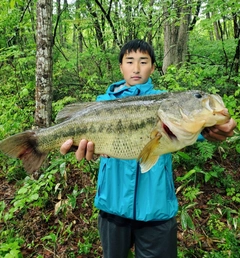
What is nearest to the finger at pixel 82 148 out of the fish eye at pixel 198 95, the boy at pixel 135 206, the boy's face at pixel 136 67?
the boy at pixel 135 206

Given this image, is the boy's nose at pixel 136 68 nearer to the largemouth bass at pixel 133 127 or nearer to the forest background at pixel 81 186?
the largemouth bass at pixel 133 127

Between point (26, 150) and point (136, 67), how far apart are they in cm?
124

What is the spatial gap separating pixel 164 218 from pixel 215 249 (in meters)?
1.69

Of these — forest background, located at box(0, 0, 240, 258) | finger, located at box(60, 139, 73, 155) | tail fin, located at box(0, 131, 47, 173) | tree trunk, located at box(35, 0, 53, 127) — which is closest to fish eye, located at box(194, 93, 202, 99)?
finger, located at box(60, 139, 73, 155)

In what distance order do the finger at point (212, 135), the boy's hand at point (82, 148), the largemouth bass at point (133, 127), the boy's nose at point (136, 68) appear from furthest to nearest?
the boy's nose at point (136, 68), the boy's hand at point (82, 148), the finger at point (212, 135), the largemouth bass at point (133, 127)

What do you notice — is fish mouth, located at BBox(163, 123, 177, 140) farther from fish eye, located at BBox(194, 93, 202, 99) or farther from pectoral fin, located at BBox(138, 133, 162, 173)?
fish eye, located at BBox(194, 93, 202, 99)

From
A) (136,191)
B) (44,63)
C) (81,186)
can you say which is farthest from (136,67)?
(81,186)

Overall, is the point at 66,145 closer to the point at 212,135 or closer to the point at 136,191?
the point at 136,191

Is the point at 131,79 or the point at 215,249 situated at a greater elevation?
the point at 131,79

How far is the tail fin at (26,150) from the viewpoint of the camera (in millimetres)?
2109

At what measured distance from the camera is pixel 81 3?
26.8 ft

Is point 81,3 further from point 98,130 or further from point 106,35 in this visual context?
point 98,130

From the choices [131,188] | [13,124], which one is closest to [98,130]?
[131,188]

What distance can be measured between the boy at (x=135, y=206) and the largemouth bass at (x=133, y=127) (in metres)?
0.14
